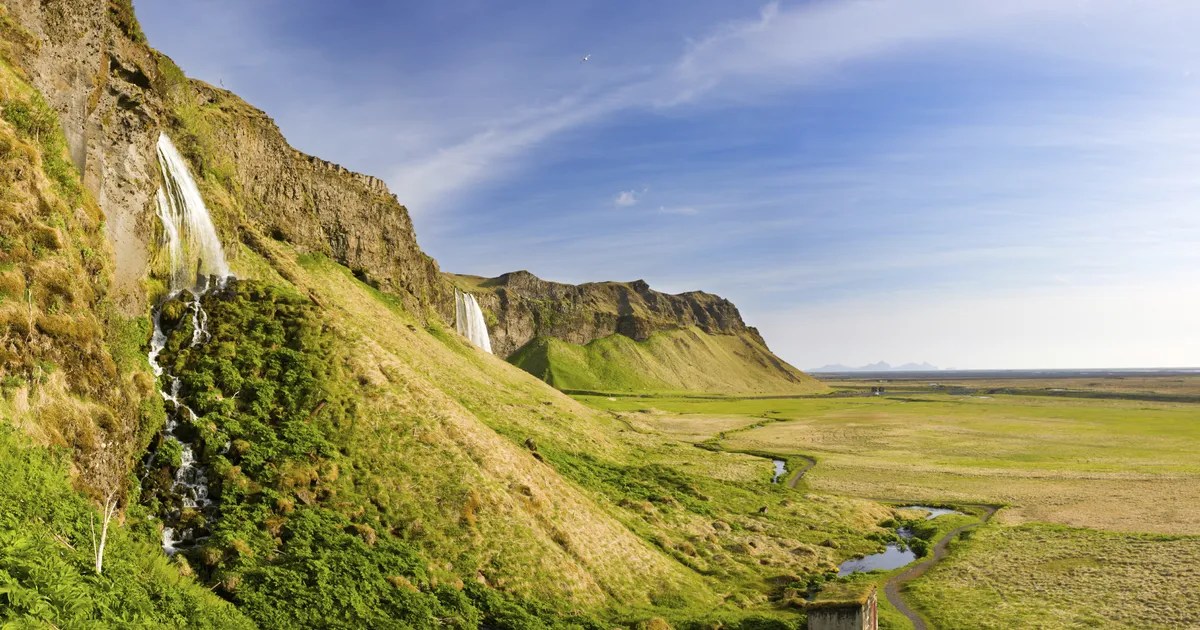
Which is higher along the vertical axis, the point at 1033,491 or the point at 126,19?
the point at 126,19

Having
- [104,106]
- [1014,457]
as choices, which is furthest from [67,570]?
[1014,457]

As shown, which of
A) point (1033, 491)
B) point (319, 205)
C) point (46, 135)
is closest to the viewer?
point (46, 135)

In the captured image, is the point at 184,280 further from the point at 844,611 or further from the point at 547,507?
the point at 844,611

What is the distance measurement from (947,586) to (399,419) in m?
31.6

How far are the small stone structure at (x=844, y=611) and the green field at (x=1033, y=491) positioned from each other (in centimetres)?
445

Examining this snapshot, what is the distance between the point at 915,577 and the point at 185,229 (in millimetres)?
47949

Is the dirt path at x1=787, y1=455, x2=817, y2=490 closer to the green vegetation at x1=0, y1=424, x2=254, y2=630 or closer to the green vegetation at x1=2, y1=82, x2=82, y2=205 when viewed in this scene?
the green vegetation at x1=0, y1=424, x2=254, y2=630

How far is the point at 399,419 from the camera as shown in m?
32.0

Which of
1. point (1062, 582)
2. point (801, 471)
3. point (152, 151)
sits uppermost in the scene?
point (152, 151)

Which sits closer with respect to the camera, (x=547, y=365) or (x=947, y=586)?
(x=947, y=586)

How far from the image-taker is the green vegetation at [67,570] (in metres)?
12.6

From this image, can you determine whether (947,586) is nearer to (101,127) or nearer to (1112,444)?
(101,127)

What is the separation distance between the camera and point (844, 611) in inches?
1032

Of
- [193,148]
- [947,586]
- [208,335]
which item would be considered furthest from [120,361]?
[947,586]
